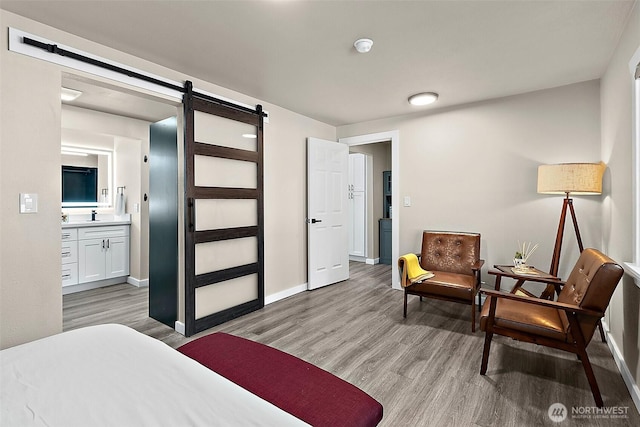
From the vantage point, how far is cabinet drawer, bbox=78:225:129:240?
4.16 meters

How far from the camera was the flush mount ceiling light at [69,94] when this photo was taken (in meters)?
3.07

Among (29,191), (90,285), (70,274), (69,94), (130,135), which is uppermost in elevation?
(69,94)

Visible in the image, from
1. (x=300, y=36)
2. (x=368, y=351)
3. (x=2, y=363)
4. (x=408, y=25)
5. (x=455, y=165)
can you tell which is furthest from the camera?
(x=455, y=165)

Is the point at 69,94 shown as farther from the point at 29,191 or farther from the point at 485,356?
the point at 485,356

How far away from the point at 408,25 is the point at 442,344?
253cm

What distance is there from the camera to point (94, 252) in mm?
4254

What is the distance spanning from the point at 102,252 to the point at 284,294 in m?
2.73

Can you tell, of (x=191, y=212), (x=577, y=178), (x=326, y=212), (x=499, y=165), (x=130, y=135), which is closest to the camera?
(x=577, y=178)

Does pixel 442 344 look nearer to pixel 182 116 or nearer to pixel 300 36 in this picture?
pixel 300 36

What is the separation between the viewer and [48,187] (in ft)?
6.78

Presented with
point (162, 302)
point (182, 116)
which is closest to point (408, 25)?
point (182, 116)

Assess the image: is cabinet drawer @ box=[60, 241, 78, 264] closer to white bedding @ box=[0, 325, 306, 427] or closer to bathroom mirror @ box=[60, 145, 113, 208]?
bathroom mirror @ box=[60, 145, 113, 208]

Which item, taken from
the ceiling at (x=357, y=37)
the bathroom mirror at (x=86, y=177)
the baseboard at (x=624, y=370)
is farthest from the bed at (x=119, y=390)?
the bathroom mirror at (x=86, y=177)

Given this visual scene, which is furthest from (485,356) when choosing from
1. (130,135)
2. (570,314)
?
(130,135)
